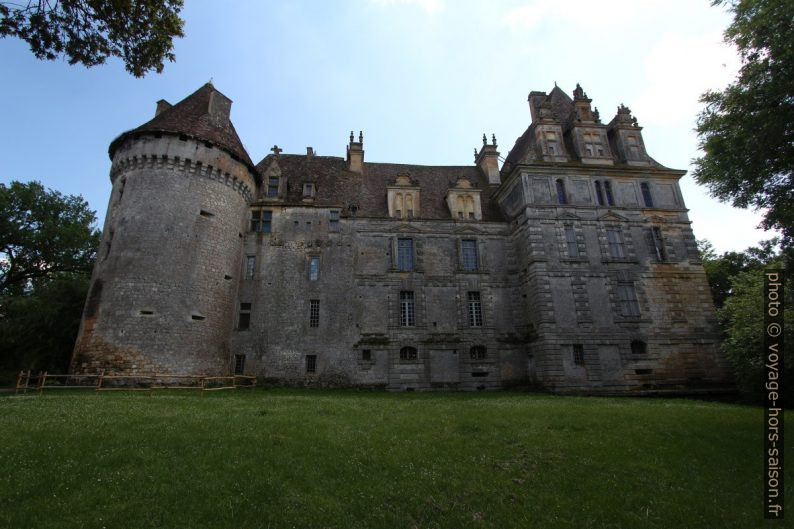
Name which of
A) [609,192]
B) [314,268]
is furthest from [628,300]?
[314,268]

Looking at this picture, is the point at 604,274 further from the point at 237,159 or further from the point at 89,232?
the point at 89,232

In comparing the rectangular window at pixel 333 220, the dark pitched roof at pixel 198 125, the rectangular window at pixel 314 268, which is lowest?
the rectangular window at pixel 314 268

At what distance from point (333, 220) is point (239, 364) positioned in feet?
33.8

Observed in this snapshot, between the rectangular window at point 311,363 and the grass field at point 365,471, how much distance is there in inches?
440

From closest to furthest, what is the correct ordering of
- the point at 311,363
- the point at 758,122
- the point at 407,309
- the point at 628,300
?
the point at 758,122 → the point at 311,363 → the point at 628,300 → the point at 407,309

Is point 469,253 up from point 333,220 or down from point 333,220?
down

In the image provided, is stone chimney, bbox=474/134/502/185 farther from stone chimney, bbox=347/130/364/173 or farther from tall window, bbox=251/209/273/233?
tall window, bbox=251/209/273/233

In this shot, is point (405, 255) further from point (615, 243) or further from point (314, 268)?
point (615, 243)

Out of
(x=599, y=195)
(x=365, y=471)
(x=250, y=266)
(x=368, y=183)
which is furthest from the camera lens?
(x=368, y=183)

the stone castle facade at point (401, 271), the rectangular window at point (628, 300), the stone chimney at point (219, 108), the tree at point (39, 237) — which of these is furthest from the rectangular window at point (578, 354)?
the tree at point (39, 237)

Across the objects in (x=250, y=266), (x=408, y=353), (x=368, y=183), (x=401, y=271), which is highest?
(x=368, y=183)

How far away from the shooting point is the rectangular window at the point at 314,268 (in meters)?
24.8

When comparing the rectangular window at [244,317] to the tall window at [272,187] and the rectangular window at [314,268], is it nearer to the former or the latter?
the rectangular window at [314,268]

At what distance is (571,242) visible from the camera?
24.3 metres
